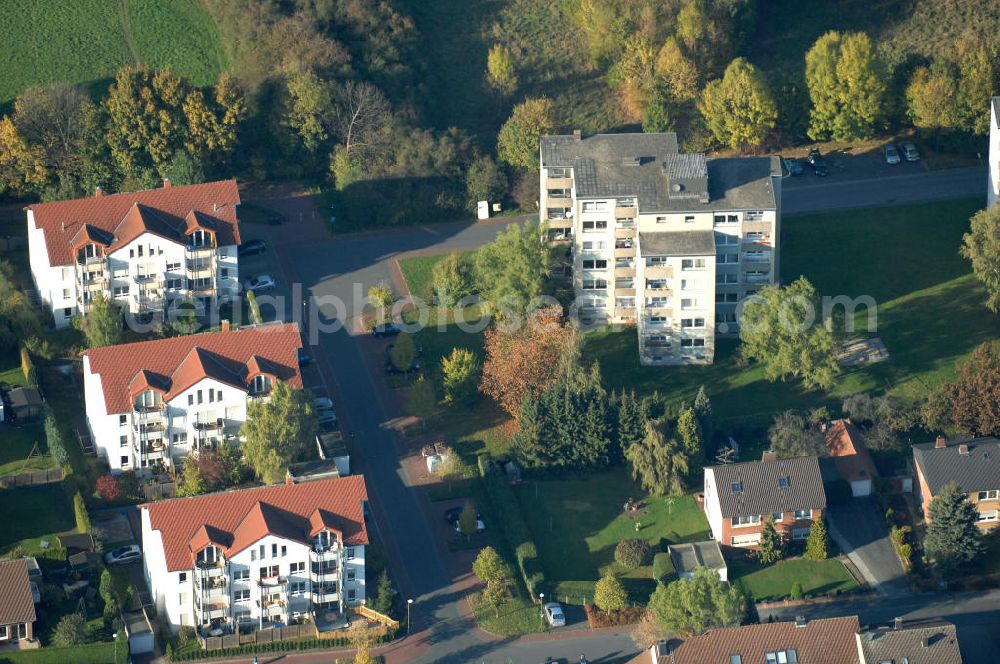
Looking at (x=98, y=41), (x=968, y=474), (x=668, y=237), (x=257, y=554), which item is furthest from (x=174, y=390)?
(x=968, y=474)

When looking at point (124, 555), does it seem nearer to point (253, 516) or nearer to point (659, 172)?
point (253, 516)

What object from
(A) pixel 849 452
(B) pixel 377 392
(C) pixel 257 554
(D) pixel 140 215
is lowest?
(C) pixel 257 554

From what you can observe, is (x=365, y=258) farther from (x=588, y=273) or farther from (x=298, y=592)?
(x=298, y=592)

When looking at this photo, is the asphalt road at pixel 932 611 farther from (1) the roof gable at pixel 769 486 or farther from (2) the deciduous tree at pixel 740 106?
(2) the deciduous tree at pixel 740 106

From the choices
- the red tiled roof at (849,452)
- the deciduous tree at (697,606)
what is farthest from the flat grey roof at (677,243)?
the deciduous tree at (697,606)

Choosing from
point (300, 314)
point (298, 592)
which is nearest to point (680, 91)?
point (300, 314)

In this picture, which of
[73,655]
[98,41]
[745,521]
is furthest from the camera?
[98,41]
